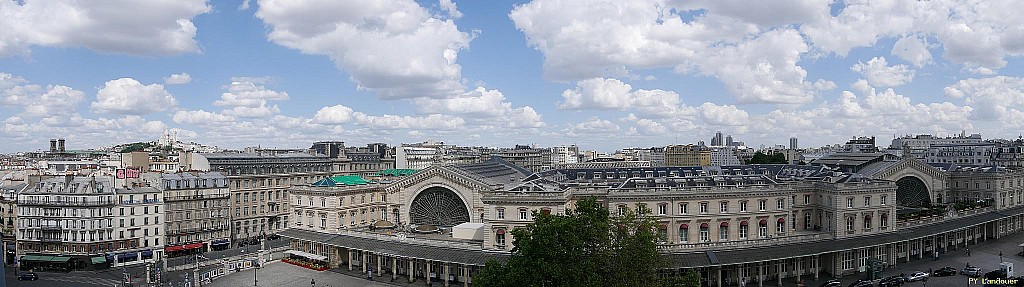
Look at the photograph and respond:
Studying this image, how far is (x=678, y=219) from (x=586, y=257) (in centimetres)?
2230

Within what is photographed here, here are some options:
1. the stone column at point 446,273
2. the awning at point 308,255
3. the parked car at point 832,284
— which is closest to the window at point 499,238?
the stone column at point 446,273

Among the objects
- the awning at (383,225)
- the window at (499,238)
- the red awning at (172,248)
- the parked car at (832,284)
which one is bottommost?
the red awning at (172,248)

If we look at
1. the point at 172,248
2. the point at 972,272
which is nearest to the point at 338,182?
the point at 172,248

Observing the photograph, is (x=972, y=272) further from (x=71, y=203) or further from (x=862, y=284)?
(x=71, y=203)

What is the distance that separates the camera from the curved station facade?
203ft

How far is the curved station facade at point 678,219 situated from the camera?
61.9 m

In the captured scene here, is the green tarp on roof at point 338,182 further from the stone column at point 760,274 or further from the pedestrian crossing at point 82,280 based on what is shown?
the stone column at point 760,274

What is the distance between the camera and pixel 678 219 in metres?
64.2

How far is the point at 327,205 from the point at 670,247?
119 feet

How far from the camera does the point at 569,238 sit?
43625 mm

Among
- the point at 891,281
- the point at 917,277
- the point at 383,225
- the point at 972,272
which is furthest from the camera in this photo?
the point at 383,225

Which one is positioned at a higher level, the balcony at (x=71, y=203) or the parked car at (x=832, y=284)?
the balcony at (x=71, y=203)

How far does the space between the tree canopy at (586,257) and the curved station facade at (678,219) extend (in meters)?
9.72

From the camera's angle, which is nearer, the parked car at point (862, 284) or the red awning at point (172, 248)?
the parked car at point (862, 284)
